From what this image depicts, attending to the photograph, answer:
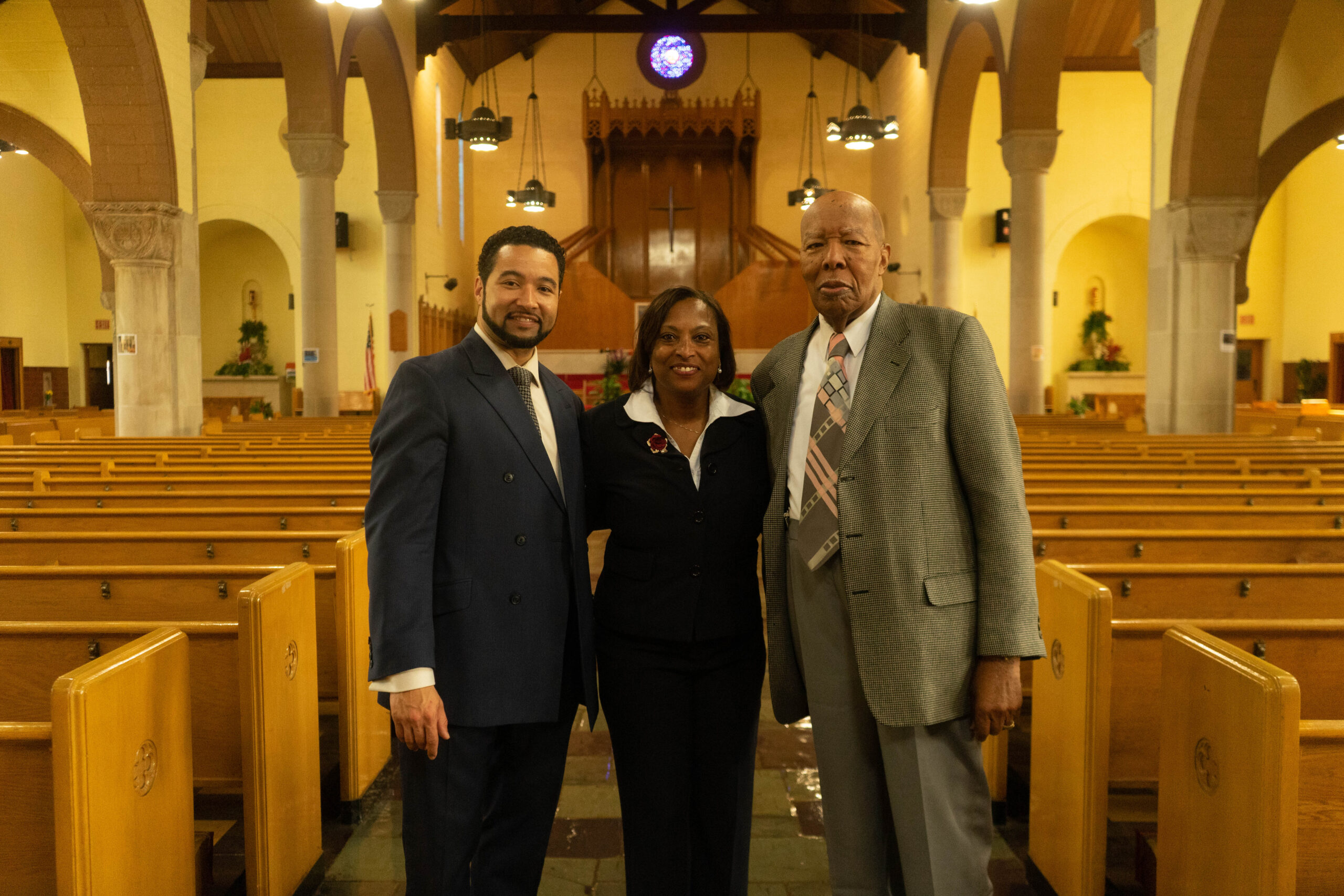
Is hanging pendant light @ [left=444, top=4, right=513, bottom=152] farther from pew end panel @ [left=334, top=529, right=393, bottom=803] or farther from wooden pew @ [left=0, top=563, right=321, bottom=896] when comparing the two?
wooden pew @ [left=0, top=563, right=321, bottom=896]

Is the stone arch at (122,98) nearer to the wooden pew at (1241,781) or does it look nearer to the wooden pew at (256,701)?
the wooden pew at (256,701)

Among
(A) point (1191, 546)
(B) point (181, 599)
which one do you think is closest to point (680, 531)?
(B) point (181, 599)

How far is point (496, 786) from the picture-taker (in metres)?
1.89

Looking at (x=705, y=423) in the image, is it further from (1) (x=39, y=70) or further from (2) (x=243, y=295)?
(2) (x=243, y=295)

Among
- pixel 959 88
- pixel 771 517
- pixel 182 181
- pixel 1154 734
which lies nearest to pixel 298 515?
pixel 771 517

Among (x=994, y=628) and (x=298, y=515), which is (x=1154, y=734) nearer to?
(x=994, y=628)

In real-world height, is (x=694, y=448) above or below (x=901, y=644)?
above

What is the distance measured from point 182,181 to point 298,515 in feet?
21.2

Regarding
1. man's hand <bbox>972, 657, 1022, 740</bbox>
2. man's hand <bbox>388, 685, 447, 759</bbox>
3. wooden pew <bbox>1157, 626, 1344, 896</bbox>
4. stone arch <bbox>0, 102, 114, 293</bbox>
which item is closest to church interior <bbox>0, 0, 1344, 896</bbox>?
wooden pew <bbox>1157, 626, 1344, 896</bbox>

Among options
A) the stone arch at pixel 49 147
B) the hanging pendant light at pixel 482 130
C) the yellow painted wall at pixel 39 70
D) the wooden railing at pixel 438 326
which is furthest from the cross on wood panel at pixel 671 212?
the yellow painted wall at pixel 39 70

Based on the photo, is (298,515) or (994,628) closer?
(994,628)

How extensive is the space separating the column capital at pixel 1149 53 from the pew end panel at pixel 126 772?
31.4ft

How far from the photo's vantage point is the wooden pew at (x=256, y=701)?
6.84ft

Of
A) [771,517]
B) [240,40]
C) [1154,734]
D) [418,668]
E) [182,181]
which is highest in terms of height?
[240,40]
